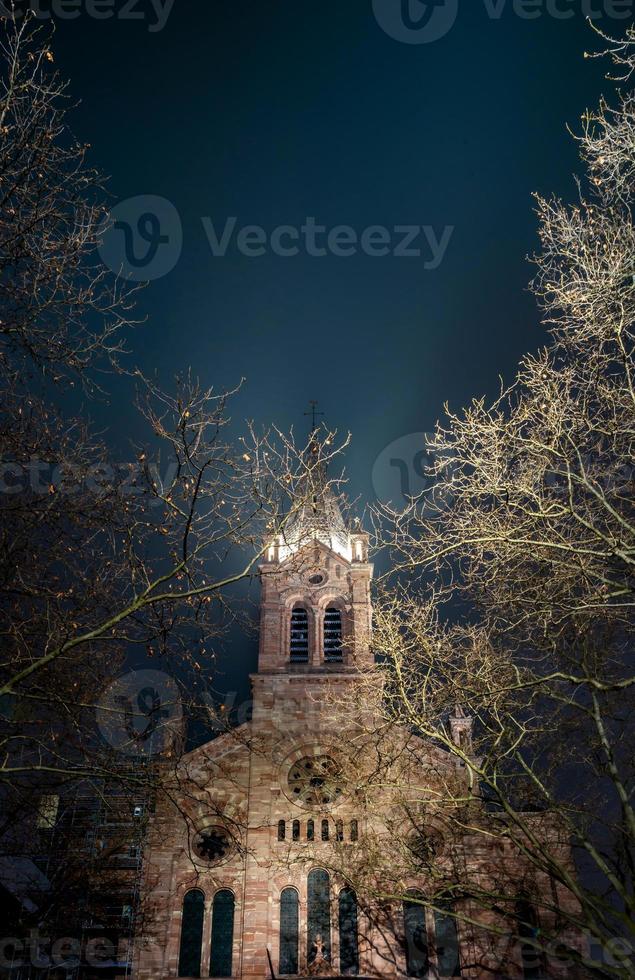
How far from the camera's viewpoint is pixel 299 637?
28.3 meters

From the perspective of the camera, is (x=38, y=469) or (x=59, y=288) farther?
(x=38, y=469)

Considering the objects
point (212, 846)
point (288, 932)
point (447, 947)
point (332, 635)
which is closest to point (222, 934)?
point (288, 932)

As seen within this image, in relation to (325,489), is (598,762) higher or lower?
lower

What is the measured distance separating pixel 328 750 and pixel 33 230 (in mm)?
20486

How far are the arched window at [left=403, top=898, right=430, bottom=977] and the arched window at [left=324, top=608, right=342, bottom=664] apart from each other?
8.52 m

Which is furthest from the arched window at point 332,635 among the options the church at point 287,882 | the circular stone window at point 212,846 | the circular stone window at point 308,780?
the circular stone window at point 212,846

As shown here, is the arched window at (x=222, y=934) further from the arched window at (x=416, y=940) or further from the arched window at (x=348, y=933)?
the arched window at (x=416, y=940)

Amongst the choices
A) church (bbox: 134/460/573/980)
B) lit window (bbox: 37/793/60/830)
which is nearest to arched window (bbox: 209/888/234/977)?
church (bbox: 134/460/573/980)

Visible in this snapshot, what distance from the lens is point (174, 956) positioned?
819 inches

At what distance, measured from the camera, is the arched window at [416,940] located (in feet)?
67.9

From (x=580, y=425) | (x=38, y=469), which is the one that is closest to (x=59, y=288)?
(x=38, y=469)

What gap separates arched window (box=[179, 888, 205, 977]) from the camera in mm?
20828

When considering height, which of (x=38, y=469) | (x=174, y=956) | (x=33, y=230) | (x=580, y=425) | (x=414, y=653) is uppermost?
(x=33, y=230)

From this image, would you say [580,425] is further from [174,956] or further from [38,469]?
[174,956]
